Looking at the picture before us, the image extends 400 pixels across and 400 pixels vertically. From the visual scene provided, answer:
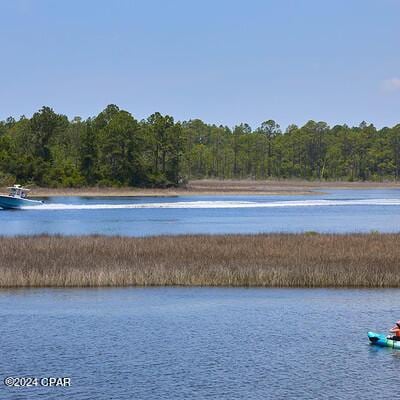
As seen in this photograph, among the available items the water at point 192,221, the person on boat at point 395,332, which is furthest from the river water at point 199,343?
the water at point 192,221

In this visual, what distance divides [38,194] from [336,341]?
129654 mm

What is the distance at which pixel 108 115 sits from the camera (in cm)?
17738

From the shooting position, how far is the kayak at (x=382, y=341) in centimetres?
2623

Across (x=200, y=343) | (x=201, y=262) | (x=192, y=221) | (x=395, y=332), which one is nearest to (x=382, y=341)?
(x=395, y=332)

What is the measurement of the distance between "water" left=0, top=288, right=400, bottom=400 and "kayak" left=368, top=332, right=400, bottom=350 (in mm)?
267

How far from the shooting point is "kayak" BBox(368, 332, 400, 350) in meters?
26.2

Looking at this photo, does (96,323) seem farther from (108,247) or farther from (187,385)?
(108,247)

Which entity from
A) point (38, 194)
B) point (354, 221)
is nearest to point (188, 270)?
point (354, 221)

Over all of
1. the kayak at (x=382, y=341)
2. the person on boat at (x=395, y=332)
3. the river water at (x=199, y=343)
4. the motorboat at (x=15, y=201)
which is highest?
the person on boat at (x=395, y=332)

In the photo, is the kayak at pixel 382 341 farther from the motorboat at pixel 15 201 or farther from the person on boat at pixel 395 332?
the motorboat at pixel 15 201

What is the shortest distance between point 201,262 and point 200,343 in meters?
12.4

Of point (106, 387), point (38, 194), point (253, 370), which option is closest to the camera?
point (106, 387)

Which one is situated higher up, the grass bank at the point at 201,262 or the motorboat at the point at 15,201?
the grass bank at the point at 201,262

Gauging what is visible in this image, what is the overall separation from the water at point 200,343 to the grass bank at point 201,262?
79 centimetres
